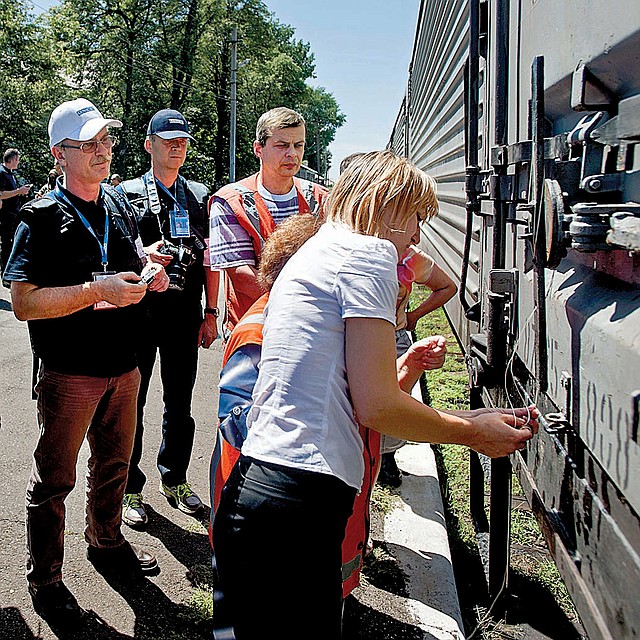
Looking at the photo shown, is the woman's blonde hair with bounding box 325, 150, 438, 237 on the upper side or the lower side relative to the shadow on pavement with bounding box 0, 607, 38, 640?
upper

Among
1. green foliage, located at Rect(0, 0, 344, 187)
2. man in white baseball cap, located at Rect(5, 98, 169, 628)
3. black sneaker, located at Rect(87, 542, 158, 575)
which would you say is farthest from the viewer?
green foliage, located at Rect(0, 0, 344, 187)

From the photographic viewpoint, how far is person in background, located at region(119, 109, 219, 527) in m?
3.54

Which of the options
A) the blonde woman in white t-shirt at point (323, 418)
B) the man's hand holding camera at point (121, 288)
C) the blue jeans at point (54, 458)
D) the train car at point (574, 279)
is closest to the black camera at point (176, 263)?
the man's hand holding camera at point (121, 288)

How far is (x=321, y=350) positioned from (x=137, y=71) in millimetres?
37358

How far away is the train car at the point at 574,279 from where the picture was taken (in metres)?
1.18

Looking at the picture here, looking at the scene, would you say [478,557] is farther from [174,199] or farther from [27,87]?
[27,87]

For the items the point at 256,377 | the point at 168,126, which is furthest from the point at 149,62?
the point at 256,377

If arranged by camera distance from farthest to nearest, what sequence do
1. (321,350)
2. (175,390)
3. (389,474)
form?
→ 1. (389,474)
2. (175,390)
3. (321,350)

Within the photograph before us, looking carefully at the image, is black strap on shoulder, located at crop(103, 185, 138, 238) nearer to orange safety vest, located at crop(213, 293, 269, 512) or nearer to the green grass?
orange safety vest, located at crop(213, 293, 269, 512)

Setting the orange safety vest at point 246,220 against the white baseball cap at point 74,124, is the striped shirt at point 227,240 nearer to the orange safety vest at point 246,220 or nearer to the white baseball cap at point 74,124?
the orange safety vest at point 246,220

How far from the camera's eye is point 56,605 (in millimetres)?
2746

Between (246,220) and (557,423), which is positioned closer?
(557,423)

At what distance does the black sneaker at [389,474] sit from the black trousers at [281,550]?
6.82 feet

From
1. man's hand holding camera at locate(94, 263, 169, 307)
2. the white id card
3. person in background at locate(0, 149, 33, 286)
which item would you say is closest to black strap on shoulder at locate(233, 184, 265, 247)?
man's hand holding camera at locate(94, 263, 169, 307)
